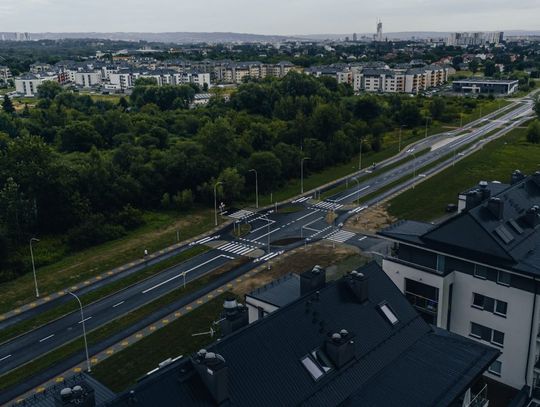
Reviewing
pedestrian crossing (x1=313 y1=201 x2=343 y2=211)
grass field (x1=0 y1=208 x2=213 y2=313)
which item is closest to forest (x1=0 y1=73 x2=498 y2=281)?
grass field (x1=0 y1=208 x2=213 y2=313)

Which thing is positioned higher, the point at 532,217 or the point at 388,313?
the point at 532,217

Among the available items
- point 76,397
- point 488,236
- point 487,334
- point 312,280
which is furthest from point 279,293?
point 76,397

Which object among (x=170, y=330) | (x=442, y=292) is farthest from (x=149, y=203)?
(x=442, y=292)

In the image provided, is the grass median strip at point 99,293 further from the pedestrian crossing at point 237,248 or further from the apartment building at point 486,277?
the apartment building at point 486,277

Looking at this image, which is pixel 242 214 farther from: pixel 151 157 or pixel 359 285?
pixel 359 285

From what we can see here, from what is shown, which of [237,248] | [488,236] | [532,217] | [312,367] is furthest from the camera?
[237,248]

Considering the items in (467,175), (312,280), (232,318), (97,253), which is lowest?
(97,253)
